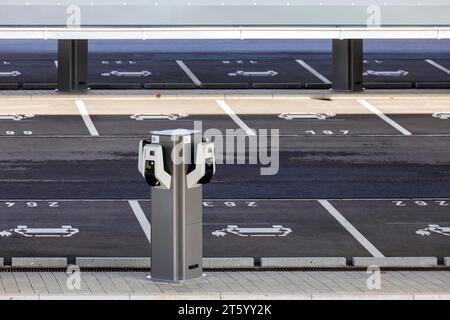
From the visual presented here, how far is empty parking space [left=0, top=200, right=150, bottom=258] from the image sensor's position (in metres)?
16.0

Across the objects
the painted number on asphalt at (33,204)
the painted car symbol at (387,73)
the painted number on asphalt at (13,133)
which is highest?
the painted car symbol at (387,73)

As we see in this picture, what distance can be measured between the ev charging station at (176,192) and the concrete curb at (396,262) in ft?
6.51

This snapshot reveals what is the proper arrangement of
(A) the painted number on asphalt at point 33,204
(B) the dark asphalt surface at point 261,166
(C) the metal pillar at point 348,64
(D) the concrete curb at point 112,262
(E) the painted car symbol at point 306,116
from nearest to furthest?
1. (D) the concrete curb at point 112,262
2. (A) the painted number on asphalt at point 33,204
3. (B) the dark asphalt surface at point 261,166
4. (E) the painted car symbol at point 306,116
5. (C) the metal pillar at point 348,64

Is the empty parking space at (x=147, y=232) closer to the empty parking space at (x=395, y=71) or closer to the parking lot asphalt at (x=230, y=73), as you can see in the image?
the parking lot asphalt at (x=230, y=73)

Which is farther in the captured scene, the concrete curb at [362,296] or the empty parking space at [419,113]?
the empty parking space at [419,113]

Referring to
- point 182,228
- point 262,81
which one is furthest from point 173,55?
point 182,228

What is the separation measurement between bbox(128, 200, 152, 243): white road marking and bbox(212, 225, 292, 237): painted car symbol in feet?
2.58

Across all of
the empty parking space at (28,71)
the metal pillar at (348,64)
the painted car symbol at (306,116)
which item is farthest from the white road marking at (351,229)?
the empty parking space at (28,71)

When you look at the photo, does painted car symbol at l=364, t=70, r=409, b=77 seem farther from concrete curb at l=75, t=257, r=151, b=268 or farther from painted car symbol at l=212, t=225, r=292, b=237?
concrete curb at l=75, t=257, r=151, b=268

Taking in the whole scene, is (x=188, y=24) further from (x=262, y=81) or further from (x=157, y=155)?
(x=157, y=155)

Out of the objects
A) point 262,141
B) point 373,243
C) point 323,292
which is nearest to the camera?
point 323,292

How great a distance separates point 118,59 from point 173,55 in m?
2.06

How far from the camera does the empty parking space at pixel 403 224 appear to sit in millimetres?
16406

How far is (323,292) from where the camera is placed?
13.4 metres
